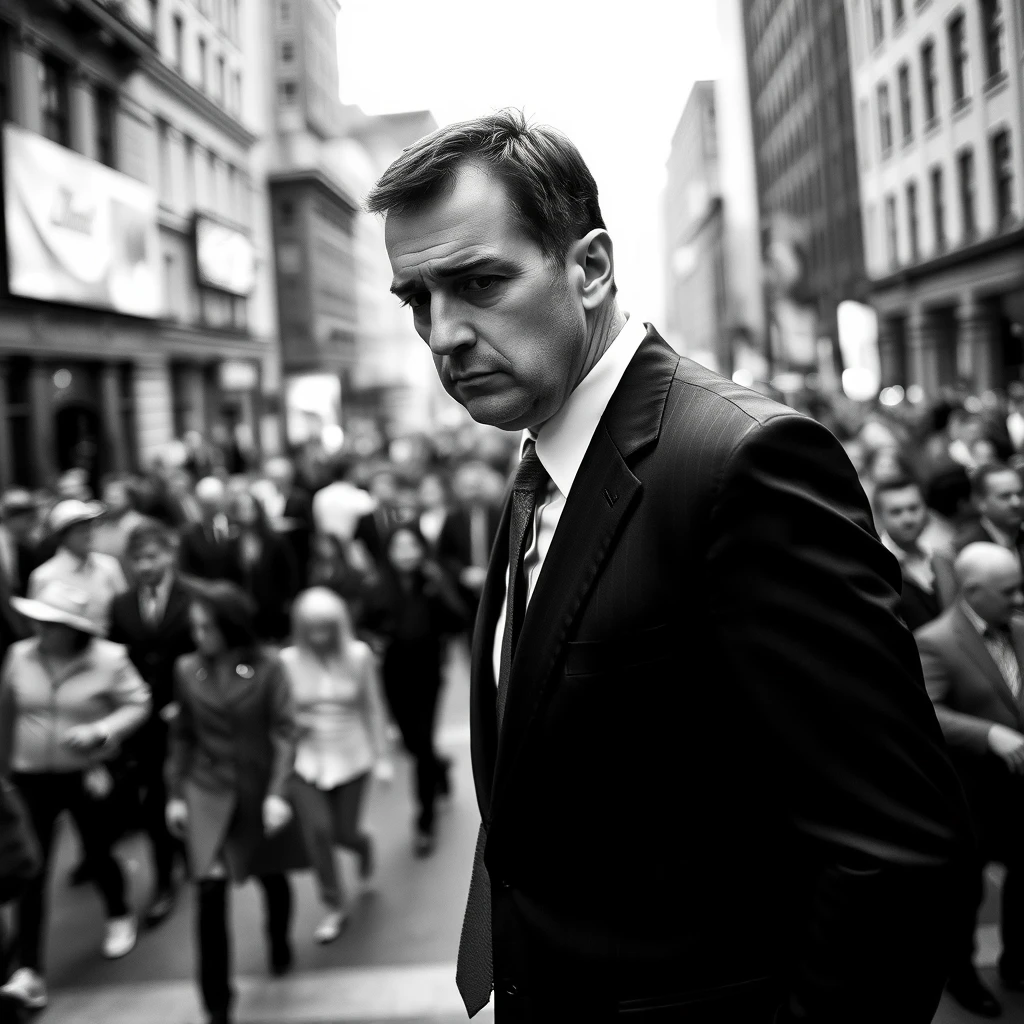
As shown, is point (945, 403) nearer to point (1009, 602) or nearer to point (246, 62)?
point (1009, 602)

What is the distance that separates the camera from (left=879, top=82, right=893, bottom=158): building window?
4.53m

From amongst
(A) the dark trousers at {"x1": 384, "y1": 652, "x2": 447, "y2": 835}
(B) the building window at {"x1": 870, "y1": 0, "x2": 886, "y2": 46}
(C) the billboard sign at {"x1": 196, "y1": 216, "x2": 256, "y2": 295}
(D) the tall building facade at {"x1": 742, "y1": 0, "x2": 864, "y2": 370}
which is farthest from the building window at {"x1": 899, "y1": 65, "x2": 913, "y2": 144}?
(C) the billboard sign at {"x1": 196, "y1": 216, "x2": 256, "y2": 295}

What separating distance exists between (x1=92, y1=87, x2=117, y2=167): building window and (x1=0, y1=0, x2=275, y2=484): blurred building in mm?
17

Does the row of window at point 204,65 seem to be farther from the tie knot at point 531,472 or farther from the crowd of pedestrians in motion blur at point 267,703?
the tie knot at point 531,472

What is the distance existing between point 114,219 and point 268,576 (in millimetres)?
5562

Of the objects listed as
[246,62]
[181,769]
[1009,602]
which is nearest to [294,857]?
[181,769]

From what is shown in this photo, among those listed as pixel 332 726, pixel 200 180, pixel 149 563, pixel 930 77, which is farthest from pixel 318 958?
pixel 200 180

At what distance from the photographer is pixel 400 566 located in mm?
7488

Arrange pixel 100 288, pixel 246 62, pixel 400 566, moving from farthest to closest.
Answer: pixel 100 288
pixel 246 62
pixel 400 566

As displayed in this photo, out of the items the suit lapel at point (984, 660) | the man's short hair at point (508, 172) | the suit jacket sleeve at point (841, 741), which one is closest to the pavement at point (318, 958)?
the suit lapel at point (984, 660)

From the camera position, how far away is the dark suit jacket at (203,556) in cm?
842

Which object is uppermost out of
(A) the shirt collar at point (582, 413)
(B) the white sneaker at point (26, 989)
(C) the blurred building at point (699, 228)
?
(C) the blurred building at point (699, 228)

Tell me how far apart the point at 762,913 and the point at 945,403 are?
322 inches

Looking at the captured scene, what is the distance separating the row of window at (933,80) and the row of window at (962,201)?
21 cm
